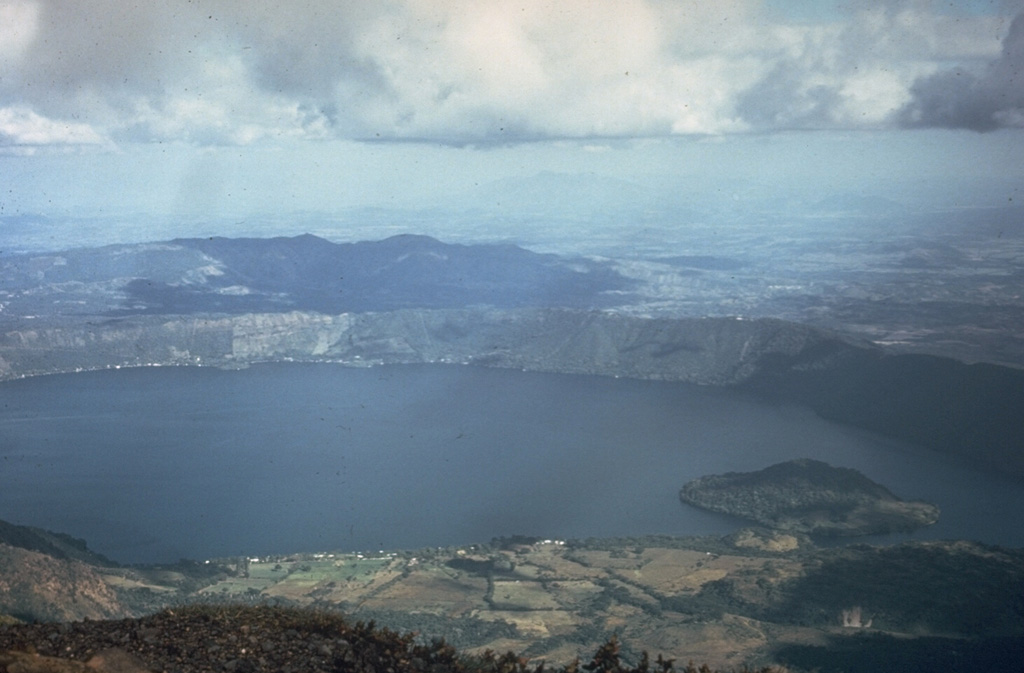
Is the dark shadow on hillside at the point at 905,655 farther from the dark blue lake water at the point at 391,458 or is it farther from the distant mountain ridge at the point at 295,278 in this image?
the distant mountain ridge at the point at 295,278

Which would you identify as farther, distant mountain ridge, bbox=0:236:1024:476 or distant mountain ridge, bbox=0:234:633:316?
distant mountain ridge, bbox=0:234:633:316

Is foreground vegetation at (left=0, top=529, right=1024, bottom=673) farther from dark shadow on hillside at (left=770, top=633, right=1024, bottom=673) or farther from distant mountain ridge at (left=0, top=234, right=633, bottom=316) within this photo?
distant mountain ridge at (left=0, top=234, right=633, bottom=316)

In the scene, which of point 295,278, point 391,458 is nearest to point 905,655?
point 391,458

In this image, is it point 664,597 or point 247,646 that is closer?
point 247,646

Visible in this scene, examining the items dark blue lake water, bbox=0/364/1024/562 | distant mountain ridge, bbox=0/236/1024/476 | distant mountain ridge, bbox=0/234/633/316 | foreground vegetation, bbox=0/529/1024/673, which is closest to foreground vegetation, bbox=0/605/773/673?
foreground vegetation, bbox=0/529/1024/673

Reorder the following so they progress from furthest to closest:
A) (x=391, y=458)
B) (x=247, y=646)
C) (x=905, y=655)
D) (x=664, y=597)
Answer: (x=391, y=458) → (x=664, y=597) → (x=905, y=655) → (x=247, y=646)

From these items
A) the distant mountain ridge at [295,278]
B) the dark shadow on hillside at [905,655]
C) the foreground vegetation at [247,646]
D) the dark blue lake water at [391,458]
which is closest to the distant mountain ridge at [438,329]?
the distant mountain ridge at [295,278]

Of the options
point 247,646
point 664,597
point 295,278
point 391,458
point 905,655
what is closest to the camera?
point 247,646

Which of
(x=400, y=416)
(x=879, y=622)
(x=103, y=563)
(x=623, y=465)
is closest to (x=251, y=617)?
(x=879, y=622)

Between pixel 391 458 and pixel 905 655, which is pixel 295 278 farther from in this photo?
pixel 905 655

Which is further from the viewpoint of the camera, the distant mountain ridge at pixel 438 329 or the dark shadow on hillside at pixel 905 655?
the distant mountain ridge at pixel 438 329
